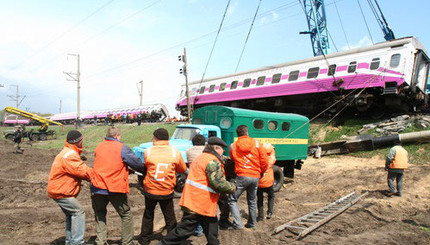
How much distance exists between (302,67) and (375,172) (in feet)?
28.0

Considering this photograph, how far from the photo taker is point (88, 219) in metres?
6.04

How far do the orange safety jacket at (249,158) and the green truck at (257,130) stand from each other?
131 inches

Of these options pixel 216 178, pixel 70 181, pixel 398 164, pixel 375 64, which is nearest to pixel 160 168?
pixel 216 178

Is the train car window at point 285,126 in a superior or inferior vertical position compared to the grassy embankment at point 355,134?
superior

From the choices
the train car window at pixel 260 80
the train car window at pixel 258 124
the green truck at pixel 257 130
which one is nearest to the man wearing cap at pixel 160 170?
the green truck at pixel 257 130

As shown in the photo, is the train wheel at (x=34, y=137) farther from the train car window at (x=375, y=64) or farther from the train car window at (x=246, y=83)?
the train car window at (x=375, y=64)

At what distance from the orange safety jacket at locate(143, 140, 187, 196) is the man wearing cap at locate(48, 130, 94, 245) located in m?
→ 0.78

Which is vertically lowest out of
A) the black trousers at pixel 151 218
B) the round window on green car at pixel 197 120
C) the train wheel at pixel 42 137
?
the black trousers at pixel 151 218

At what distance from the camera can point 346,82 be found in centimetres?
1582

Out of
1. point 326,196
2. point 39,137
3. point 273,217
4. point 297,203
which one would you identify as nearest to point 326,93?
point 326,196

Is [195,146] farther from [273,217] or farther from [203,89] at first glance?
[203,89]

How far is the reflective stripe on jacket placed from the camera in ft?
12.6

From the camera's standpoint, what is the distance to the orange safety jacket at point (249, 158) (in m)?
5.49

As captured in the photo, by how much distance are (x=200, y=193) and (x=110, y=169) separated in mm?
1275
